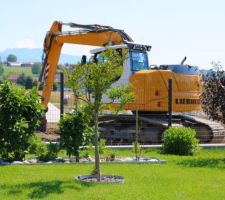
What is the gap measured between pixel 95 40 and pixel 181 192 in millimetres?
14808

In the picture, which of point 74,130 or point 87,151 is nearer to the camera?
point 74,130

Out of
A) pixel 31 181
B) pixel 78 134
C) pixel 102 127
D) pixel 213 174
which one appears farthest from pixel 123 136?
pixel 31 181

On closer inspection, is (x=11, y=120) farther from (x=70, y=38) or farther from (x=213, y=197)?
(x=70, y=38)

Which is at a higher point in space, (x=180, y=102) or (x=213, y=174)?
(x=180, y=102)

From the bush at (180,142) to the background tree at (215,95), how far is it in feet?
4.71

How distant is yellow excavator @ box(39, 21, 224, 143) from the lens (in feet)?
74.0

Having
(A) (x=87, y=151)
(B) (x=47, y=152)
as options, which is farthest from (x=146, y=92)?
(B) (x=47, y=152)

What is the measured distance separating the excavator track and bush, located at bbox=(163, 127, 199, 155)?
4.01 metres

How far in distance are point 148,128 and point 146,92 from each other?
149cm

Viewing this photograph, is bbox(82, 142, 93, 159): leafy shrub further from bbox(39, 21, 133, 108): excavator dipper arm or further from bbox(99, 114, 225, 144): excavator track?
bbox(39, 21, 133, 108): excavator dipper arm

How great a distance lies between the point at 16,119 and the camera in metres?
14.7

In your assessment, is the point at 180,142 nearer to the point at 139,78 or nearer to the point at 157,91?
the point at 157,91

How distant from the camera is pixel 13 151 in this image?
14.7 m

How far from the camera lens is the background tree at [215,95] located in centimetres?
1658
